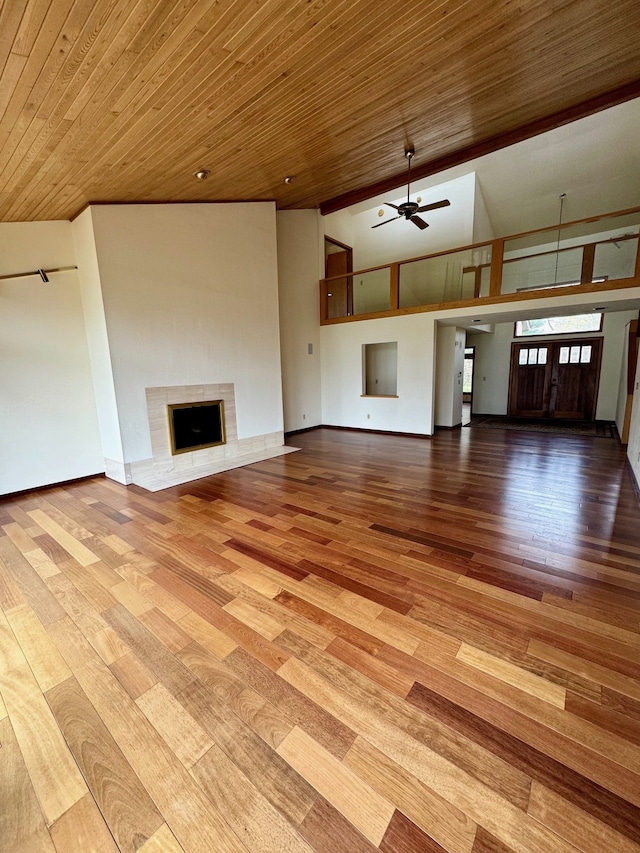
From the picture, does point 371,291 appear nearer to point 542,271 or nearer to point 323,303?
point 323,303

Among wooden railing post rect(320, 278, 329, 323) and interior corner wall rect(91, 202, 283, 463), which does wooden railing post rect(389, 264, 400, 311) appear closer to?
wooden railing post rect(320, 278, 329, 323)

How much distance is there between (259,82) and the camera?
2.77 m

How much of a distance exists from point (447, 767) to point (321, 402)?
24.0ft

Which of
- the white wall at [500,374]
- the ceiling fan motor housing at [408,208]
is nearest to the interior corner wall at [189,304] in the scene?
the ceiling fan motor housing at [408,208]

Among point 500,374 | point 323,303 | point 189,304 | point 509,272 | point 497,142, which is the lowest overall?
point 500,374

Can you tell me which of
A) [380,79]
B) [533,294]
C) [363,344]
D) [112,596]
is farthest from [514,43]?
[112,596]

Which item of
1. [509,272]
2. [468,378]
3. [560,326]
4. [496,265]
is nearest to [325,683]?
[496,265]

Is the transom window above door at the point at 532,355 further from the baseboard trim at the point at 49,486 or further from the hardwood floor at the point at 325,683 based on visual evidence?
the baseboard trim at the point at 49,486

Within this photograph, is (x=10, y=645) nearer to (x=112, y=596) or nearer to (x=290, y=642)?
(x=112, y=596)

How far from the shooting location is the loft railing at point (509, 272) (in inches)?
203

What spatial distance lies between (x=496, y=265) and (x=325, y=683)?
6354 millimetres

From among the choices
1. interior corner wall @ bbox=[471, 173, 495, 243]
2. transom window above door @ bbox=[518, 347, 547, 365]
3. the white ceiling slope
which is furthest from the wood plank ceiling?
transom window above door @ bbox=[518, 347, 547, 365]

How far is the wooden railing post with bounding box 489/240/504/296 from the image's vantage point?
5.73m

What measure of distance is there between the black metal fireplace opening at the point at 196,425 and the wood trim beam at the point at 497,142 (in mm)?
4900
